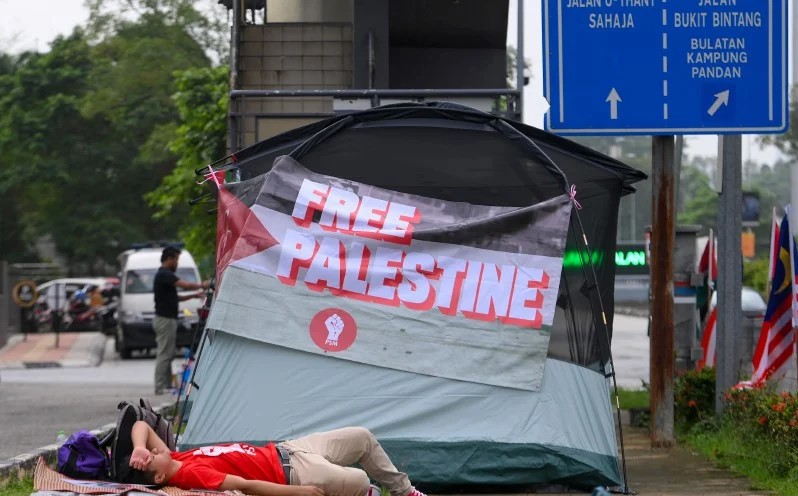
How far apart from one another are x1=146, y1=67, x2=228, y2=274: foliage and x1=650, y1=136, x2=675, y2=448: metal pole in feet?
44.8

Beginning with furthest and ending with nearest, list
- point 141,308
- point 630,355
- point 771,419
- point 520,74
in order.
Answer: point 630,355
point 141,308
point 520,74
point 771,419

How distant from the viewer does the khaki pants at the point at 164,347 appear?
16.5m

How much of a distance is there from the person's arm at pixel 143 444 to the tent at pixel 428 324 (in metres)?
1.63

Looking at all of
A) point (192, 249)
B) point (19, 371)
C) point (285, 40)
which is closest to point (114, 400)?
point (285, 40)

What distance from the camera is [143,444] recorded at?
7035 mm

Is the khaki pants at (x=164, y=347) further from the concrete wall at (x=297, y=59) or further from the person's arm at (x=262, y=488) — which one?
the person's arm at (x=262, y=488)

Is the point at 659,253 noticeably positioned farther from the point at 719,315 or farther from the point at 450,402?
the point at 450,402

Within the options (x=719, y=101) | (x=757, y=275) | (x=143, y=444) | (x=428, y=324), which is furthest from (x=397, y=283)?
(x=757, y=275)

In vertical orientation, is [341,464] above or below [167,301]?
below

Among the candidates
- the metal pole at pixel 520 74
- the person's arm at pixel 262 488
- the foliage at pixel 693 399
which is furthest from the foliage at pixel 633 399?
the person's arm at pixel 262 488

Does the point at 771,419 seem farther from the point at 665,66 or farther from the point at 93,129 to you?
the point at 93,129

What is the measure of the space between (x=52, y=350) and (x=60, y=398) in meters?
13.0

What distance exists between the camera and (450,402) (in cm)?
887

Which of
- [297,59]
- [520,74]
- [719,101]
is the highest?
[297,59]
